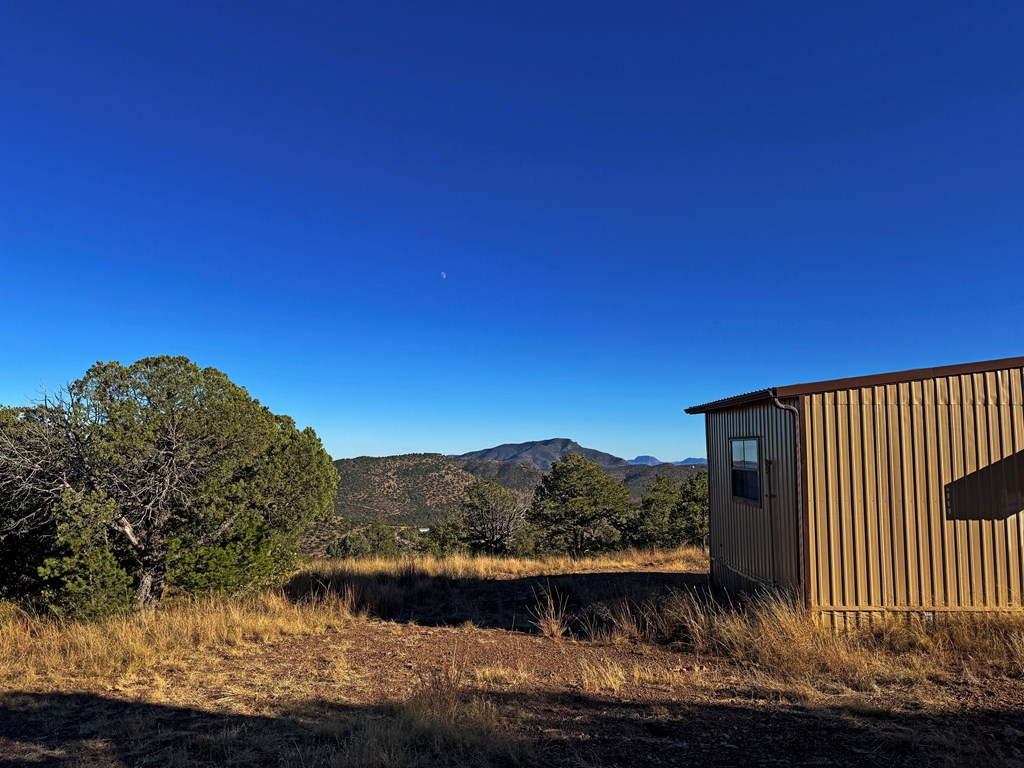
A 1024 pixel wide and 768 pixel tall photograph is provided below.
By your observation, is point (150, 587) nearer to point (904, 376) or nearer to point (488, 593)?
point (488, 593)

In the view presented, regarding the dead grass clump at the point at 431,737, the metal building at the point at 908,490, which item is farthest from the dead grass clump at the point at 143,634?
the metal building at the point at 908,490

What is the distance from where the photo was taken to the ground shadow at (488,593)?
866 cm

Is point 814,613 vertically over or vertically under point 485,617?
over

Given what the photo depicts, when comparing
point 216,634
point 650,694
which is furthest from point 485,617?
point 650,694

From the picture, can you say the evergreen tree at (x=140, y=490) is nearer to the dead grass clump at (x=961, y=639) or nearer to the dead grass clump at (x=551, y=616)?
the dead grass clump at (x=551, y=616)

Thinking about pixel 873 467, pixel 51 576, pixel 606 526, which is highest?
pixel 873 467

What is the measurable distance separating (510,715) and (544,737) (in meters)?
0.52

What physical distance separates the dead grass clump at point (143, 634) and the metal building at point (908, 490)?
614 cm

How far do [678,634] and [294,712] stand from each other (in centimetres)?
426

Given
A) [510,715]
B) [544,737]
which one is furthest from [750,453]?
[544,737]

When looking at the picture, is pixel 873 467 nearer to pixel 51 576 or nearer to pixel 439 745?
pixel 439 745

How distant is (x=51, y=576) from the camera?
7.88 m

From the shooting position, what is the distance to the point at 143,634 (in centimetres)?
668

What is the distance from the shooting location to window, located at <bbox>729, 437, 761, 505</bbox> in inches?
320
